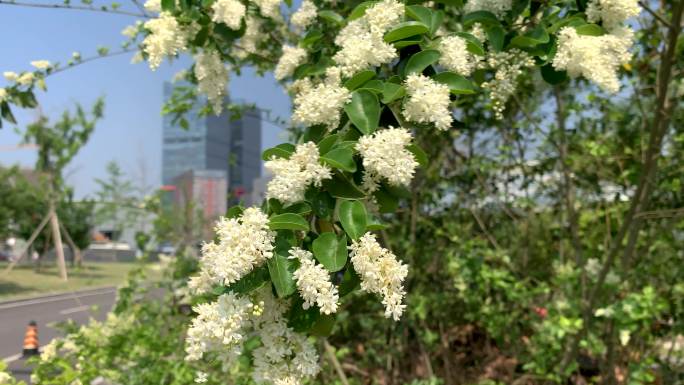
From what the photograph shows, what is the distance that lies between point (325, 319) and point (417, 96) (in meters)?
0.51

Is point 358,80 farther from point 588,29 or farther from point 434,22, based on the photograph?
point 588,29

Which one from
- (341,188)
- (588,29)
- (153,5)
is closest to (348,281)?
(341,188)

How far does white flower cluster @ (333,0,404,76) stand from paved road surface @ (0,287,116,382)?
5.89m

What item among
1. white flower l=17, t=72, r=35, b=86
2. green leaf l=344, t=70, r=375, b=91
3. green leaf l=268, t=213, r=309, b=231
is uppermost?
white flower l=17, t=72, r=35, b=86

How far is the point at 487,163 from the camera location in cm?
368

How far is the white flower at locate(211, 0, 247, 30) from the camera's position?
181cm

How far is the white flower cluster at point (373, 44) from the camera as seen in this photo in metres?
1.27

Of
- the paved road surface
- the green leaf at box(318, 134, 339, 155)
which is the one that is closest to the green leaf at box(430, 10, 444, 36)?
the green leaf at box(318, 134, 339, 155)

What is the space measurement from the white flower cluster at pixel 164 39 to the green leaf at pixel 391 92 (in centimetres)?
93

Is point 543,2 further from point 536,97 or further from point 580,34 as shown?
point 536,97

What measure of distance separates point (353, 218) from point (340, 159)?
0.38 feet

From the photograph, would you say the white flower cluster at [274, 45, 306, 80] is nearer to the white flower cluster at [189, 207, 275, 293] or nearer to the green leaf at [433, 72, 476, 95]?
the green leaf at [433, 72, 476, 95]

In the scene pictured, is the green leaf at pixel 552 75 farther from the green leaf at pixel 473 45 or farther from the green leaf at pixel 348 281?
the green leaf at pixel 348 281

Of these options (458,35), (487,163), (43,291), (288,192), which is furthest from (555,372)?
(43,291)
